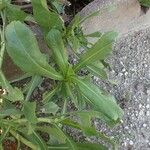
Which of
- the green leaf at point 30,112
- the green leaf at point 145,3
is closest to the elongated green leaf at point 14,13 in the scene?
the green leaf at point 30,112

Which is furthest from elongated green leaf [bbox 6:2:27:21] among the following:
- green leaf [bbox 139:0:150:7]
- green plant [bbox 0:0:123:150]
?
green leaf [bbox 139:0:150:7]

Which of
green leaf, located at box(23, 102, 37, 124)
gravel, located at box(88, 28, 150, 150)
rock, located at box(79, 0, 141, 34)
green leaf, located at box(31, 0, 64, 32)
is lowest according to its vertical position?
gravel, located at box(88, 28, 150, 150)

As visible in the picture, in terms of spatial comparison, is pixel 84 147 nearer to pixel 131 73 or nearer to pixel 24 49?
pixel 24 49

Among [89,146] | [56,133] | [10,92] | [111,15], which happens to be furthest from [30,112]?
[111,15]

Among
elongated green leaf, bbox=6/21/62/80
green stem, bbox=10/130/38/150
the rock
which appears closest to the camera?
elongated green leaf, bbox=6/21/62/80

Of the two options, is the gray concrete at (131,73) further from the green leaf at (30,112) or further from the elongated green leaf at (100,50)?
the green leaf at (30,112)

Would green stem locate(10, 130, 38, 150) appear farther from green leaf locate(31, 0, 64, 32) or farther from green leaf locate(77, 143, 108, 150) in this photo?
green leaf locate(31, 0, 64, 32)

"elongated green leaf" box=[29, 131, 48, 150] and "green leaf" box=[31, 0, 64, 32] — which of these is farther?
"elongated green leaf" box=[29, 131, 48, 150]
